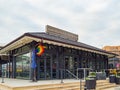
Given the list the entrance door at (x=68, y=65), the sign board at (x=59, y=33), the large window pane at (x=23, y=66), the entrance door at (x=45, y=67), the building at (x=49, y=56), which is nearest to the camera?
the building at (x=49, y=56)

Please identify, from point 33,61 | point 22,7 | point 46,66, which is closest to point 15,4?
point 22,7

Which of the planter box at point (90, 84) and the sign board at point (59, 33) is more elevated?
the sign board at point (59, 33)

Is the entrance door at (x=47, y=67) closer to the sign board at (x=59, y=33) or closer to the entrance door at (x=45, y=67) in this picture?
the entrance door at (x=45, y=67)

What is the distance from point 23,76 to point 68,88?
21.6 ft

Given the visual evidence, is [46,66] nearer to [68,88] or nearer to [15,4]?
[68,88]

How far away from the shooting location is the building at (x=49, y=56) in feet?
55.0

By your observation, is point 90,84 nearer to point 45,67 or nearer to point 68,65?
point 45,67

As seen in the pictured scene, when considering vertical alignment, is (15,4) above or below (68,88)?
above

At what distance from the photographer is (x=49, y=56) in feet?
58.3

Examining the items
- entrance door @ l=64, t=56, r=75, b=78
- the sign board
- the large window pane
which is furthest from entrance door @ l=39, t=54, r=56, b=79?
the sign board

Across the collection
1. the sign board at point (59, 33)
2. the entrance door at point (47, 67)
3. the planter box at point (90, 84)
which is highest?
the sign board at point (59, 33)

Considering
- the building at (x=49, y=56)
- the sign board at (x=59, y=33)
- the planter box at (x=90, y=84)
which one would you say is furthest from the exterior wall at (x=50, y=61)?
the sign board at (x=59, y=33)

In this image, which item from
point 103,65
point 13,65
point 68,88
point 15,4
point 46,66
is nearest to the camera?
point 68,88

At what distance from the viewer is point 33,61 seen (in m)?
16.1
